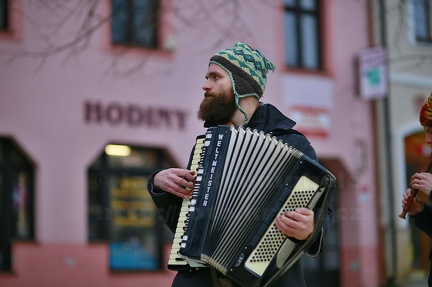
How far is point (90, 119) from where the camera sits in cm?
1525

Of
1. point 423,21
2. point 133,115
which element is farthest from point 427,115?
point 423,21

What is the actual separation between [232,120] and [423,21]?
645 inches

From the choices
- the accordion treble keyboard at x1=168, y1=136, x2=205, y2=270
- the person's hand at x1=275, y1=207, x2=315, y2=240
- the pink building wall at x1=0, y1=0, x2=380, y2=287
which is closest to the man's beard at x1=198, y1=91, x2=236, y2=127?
the accordion treble keyboard at x1=168, y1=136, x2=205, y2=270

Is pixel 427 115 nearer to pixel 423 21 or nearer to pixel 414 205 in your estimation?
pixel 414 205

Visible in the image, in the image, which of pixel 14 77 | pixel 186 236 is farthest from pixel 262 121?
pixel 14 77

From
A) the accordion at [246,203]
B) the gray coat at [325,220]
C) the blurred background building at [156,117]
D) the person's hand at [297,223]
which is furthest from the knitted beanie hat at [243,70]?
the blurred background building at [156,117]

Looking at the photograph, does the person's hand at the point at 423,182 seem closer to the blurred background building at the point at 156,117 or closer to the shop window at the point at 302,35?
the blurred background building at the point at 156,117

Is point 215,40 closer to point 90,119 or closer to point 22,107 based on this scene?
point 90,119

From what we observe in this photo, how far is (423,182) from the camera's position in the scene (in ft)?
18.1

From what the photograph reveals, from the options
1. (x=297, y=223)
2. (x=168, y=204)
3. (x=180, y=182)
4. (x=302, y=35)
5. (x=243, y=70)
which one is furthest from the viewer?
(x=302, y=35)

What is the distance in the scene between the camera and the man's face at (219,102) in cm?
484

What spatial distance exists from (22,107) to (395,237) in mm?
7966

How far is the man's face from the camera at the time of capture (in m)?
4.84

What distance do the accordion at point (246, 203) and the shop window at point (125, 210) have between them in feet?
36.3
